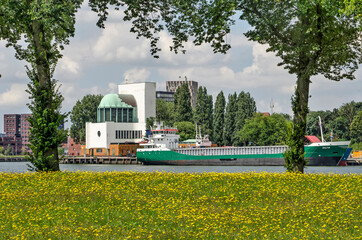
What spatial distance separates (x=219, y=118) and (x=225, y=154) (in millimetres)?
23119

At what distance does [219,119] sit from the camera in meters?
133

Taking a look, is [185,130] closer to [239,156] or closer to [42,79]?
[239,156]

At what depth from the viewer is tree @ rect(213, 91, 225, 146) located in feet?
435

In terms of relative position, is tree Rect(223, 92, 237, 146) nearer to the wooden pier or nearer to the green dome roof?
the wooden pier

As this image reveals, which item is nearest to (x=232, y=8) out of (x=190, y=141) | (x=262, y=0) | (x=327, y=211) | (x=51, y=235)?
(x=262, y=0)

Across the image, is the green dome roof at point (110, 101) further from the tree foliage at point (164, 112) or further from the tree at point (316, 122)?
the tree at point (316, 122)

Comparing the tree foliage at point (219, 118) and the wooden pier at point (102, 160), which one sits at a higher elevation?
the tree foliage at point (219, 118)

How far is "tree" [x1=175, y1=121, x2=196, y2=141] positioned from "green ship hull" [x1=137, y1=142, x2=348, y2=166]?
18216 mm

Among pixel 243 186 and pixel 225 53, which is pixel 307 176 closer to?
pixel 243 186

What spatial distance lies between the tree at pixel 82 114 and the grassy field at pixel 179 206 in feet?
435

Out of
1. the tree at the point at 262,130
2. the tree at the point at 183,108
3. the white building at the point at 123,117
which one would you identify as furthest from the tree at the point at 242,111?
the white building at the point at 123,117

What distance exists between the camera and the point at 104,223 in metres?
16.2

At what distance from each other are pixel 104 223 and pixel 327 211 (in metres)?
7.00

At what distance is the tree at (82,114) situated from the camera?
510 ft
